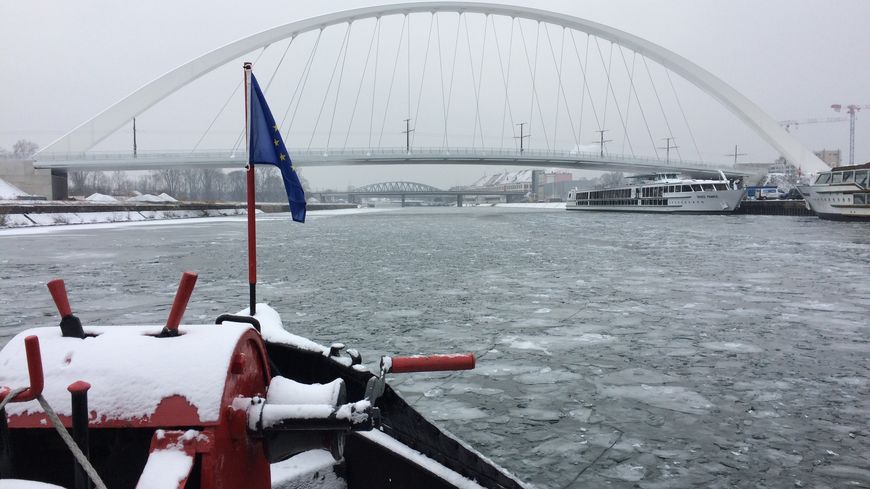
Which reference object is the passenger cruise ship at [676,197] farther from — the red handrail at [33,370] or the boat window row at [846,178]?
the red handrail at [33,370]

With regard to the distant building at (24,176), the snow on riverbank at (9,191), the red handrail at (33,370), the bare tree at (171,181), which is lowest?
the red handrail at (33,370)

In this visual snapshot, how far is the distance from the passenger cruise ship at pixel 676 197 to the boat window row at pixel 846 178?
13188mm

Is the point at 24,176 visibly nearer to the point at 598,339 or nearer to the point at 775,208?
the point at 598,339

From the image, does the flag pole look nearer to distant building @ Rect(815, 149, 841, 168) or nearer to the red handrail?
the red handrail

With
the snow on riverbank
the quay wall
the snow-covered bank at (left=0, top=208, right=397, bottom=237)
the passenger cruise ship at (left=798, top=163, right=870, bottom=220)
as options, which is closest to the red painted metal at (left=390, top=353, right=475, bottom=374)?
the snow-covered bank at (left=0, top=208, right=397, bottom=237)

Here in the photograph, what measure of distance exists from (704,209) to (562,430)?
68129 millimetres

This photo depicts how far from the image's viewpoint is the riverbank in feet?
124

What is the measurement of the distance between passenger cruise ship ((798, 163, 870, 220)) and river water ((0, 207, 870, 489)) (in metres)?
31.4

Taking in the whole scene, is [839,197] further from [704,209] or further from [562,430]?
[562,430]

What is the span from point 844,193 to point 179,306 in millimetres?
54544

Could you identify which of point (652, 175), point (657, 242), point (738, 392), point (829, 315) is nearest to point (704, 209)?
point (652, 175)

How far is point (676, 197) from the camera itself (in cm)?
6825

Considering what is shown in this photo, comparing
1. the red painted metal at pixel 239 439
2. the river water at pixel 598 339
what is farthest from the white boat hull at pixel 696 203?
the red painted metal at pixel 239 439

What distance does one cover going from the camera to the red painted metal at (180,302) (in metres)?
2.03
